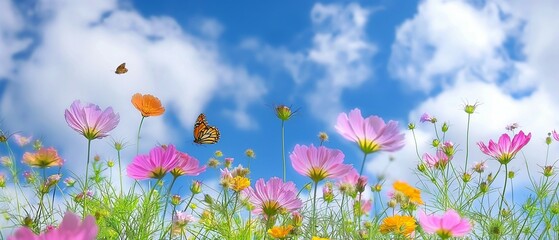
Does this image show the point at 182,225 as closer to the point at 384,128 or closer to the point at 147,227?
the point at 147,227

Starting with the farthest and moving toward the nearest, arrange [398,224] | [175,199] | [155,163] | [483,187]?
[483,187], [175,199], [398,224], [155,163]

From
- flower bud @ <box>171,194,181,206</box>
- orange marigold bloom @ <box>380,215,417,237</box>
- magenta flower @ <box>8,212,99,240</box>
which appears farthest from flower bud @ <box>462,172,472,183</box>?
magenta flower @ <box>8,212,99,240</box>

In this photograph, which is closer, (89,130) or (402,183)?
(402,183)

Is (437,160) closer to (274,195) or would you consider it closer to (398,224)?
(398,224)

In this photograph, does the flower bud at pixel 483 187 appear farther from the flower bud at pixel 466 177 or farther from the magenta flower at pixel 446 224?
the magenta flower at pixel 446 224

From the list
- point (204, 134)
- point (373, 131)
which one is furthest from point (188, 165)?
point (204, 134)

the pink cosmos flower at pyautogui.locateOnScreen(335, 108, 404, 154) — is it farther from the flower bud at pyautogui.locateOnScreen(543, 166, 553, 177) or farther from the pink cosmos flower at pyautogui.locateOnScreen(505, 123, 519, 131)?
the pink cosmos flower at pyautogui.locateOnScreen(505, 123, 519, 131)

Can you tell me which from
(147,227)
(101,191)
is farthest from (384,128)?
(101,191)

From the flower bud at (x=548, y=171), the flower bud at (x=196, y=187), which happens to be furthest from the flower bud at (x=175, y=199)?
the flower bud at (x=548, y=171)
